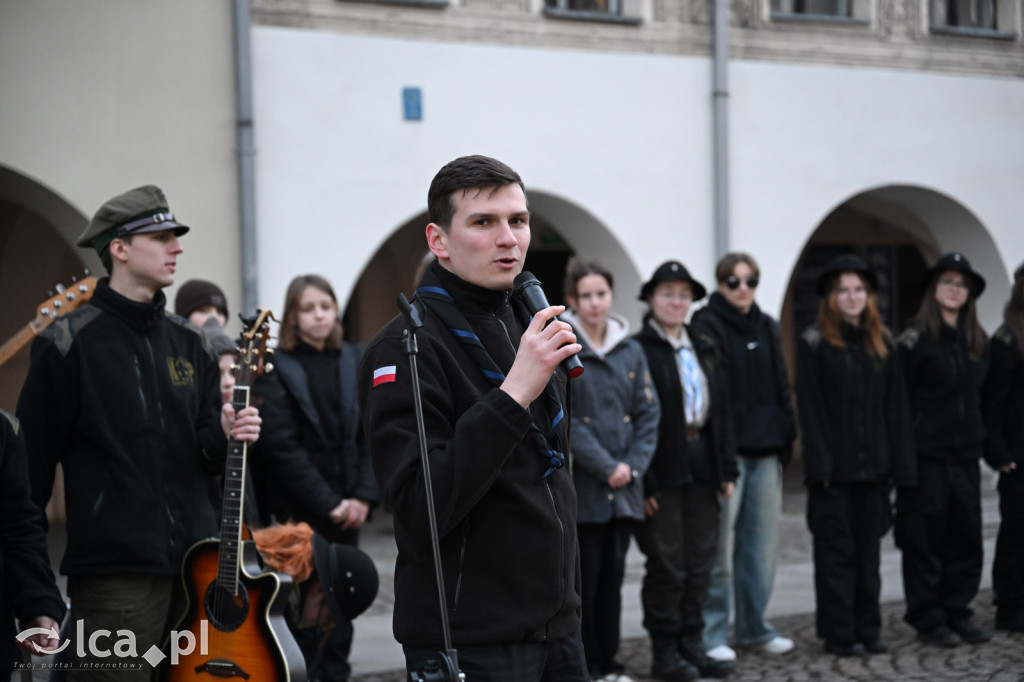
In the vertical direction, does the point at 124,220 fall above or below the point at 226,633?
above

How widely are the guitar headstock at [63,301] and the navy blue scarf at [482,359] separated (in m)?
2.57

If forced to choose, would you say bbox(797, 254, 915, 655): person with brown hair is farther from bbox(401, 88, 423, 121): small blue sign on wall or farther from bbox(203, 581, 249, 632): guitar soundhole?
bbox(401, 88, 423, 121): small blue sign on wall

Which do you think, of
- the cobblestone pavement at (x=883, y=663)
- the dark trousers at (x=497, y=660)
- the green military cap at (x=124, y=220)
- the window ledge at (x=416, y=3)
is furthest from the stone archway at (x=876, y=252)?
the dark trousers at (x=497, y=660)

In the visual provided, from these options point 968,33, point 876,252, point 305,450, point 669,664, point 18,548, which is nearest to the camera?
point 18,548

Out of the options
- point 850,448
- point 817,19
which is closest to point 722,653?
point 850,448

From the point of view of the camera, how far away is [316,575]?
507 cm

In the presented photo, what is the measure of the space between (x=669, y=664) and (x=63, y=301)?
11.4 feet

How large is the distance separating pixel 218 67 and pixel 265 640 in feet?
21.0

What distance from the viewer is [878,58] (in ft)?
40.3

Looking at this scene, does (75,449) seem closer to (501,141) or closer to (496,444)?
(496,444)

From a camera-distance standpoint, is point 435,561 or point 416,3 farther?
point 416,3

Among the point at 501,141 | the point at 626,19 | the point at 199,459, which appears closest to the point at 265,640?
the point at 199,459

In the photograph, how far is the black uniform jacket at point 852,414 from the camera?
22.2ft

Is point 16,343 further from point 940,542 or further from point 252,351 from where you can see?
point 940,542
